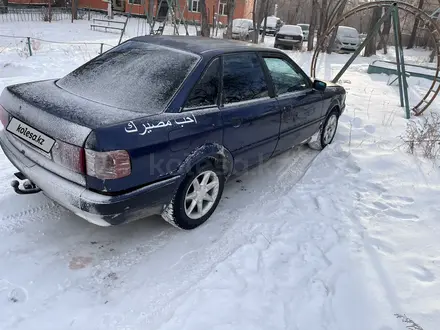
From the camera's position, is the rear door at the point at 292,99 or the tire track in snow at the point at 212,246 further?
the rear door at the point at 292,99

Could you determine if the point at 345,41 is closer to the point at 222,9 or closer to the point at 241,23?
the point at 241,23

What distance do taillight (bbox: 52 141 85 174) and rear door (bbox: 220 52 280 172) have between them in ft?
4.45

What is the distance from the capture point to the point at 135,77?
323cm

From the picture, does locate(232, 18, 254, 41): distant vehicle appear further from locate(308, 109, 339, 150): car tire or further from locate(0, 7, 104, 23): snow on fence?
locate(308, 109, 339, 150): car tire

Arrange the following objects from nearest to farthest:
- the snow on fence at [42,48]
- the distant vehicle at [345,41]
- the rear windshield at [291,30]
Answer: the snow on fence at [42,48]
the rear windshield at [291,30]
the distant vehicle at [345,41]

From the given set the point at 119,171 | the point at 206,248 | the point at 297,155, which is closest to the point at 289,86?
the point at 297,155

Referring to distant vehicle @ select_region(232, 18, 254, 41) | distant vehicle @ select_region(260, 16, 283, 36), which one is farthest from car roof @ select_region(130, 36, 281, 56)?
distant vehicle @ select_region(260, 16, 283, 36)

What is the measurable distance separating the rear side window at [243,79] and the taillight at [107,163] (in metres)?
1.25

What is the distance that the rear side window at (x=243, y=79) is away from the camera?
3502 millimetres

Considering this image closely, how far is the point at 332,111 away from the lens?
570 centimetres

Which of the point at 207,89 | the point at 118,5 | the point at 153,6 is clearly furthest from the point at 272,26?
the point at 207,89

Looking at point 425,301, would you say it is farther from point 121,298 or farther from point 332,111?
point 332,111

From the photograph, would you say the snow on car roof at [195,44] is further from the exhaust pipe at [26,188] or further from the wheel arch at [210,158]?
the exhaust pipe at [26,188]

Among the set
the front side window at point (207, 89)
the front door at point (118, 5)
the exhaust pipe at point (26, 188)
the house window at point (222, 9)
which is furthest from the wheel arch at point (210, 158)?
the house window at point (222, 9)
